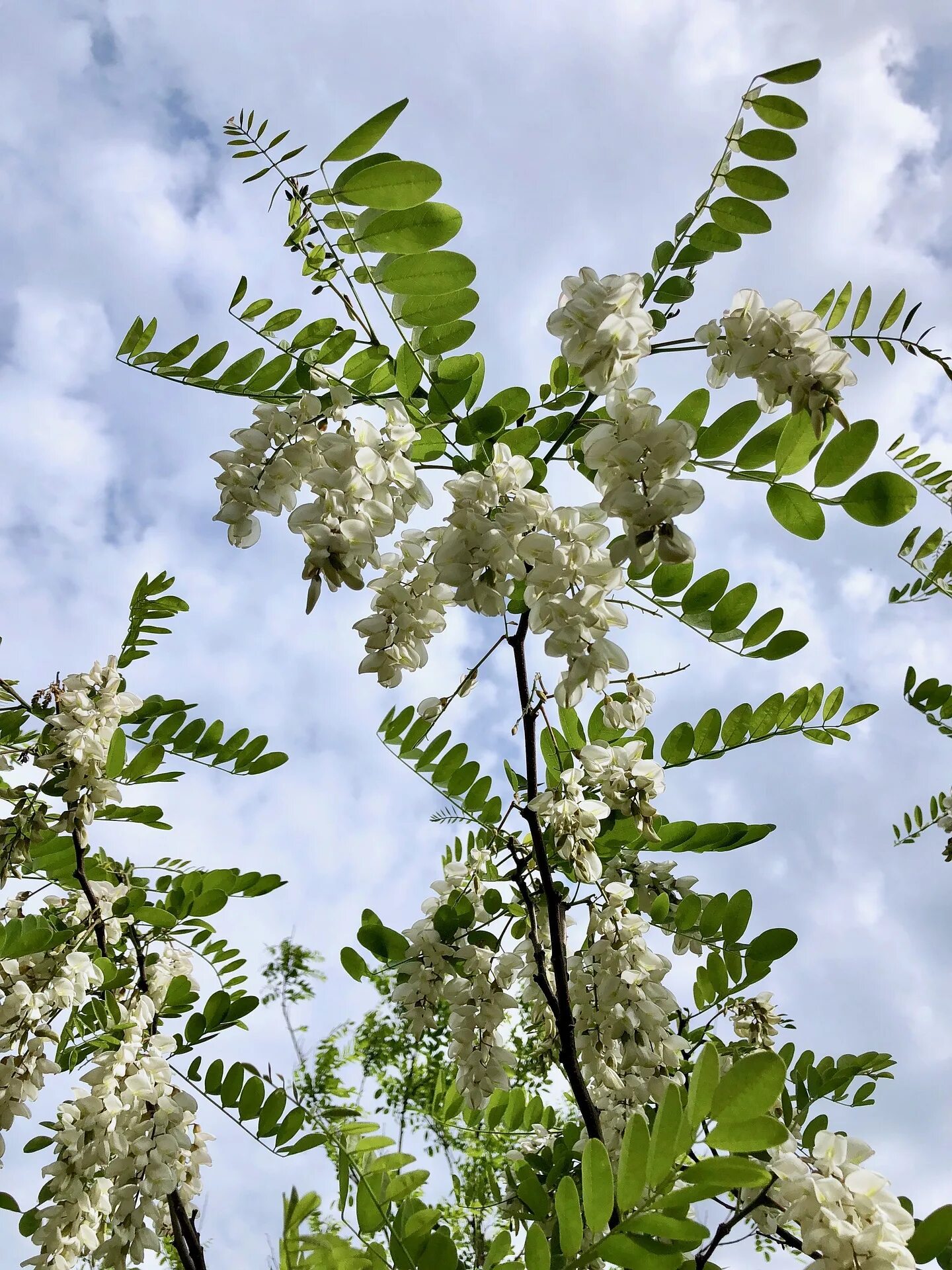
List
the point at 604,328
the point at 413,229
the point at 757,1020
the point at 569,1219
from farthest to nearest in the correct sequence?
the point at 757,1020, the point at 413,229, the point at 604,328, the point at 569,1219

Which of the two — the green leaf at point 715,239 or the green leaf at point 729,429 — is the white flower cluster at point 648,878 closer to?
the green leaf at point 729,429

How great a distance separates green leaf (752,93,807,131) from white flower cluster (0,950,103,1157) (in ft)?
4.76

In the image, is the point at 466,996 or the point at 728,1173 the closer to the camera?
the point at 728,1173

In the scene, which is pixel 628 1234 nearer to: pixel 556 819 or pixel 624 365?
pixel 556 819

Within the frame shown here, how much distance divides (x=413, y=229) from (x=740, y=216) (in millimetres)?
392

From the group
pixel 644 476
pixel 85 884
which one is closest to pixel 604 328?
pixel 644 476

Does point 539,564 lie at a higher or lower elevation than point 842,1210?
higher

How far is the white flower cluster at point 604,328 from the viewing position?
2.94 ft

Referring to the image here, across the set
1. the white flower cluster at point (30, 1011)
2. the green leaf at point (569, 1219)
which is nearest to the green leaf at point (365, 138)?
the green leaf at point (569, 1219)

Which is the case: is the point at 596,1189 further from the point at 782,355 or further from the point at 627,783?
the point at 782,355

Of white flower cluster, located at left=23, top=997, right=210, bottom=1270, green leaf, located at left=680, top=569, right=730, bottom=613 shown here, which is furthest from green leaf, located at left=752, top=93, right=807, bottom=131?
white flower cluster, located at left=23, top=997, right=210, bottom=1270

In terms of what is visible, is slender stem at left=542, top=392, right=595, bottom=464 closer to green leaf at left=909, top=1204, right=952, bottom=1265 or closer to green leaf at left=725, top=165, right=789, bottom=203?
green leaf at left=725, top=165, right=789, bottom=203

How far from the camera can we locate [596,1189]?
0.68 meters

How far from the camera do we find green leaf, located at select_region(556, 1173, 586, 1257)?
0.70 metres
